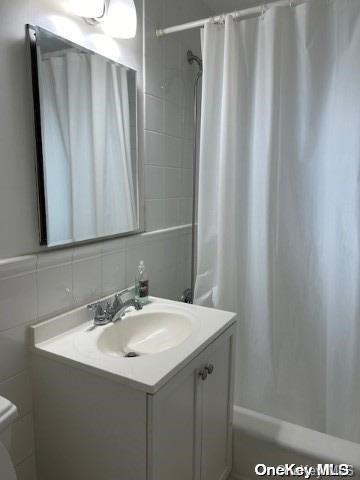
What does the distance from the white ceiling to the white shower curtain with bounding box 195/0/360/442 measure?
75 centimetres

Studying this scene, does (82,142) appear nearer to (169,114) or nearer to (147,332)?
(169,114)

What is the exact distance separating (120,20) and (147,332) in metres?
1.26

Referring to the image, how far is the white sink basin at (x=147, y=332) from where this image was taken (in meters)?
1.39

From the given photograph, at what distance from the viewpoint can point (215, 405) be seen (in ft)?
4.52

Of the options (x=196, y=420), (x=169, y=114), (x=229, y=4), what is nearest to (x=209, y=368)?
(x=196, y=420)

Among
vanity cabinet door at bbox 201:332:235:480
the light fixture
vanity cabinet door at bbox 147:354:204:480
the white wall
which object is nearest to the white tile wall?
the white wall

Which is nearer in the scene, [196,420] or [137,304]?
[196,420]

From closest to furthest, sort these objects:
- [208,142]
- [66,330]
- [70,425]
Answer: [70,425] < [66,330] < [208,142]

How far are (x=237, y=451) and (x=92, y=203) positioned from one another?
1263mm

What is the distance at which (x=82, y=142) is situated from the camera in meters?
1.35

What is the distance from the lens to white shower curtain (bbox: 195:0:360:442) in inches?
54.6

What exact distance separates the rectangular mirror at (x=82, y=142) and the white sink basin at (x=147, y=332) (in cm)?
37

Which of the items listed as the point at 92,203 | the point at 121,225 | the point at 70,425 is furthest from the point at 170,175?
the point at 70,425

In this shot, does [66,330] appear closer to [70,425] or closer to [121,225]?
[70,425]
